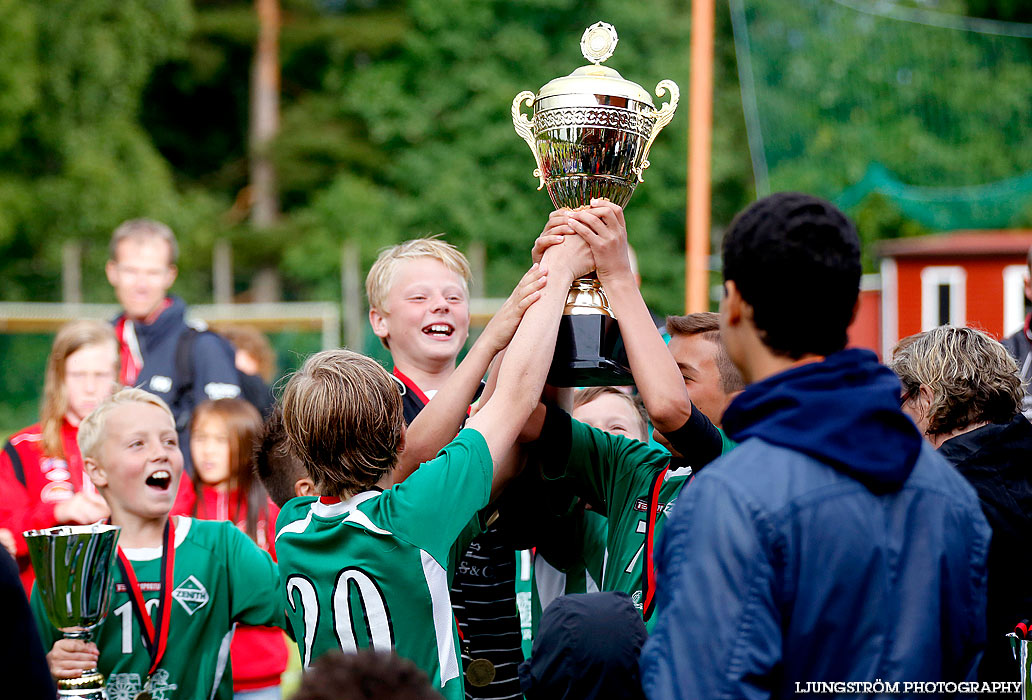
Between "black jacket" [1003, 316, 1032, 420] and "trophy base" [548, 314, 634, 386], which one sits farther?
"black jacket" [1003, 316, 1032, 420]

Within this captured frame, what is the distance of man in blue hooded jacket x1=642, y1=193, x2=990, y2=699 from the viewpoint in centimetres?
172

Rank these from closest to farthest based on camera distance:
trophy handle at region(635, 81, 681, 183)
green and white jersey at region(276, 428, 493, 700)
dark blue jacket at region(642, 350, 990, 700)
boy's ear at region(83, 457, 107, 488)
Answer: dark blue jacket at region(642, 350, 990, 700) → green and white jersey at region(276, 428, 493, 700) → trophy handle at region(635, 81, 681, 183) → boy's ear at region(83, 457, 107, 488)

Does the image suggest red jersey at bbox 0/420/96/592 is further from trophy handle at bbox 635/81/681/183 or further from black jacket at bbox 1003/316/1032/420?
black jacket at bbox 1003/316/1032/420

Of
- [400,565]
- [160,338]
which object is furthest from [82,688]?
[160,338]

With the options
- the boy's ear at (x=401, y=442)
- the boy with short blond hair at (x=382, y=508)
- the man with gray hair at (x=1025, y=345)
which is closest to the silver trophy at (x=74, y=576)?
the boy with short blond hair at (x=382, y=508)

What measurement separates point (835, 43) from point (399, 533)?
22.5 m

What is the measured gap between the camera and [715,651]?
5.58 ft

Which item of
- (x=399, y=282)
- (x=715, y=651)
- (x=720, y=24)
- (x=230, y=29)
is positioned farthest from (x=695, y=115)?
(x=720, y=24)

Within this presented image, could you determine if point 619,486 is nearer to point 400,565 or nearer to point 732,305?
point 400,565

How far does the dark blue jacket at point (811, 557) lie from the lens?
1712 mm

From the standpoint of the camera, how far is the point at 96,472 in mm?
3334

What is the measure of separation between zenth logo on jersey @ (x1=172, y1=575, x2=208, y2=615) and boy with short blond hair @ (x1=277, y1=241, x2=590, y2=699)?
0.74 meters

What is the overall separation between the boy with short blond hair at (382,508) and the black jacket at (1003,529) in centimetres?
128

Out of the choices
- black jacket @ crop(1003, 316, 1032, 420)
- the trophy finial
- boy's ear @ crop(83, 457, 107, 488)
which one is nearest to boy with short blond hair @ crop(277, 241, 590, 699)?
the trophy finial
